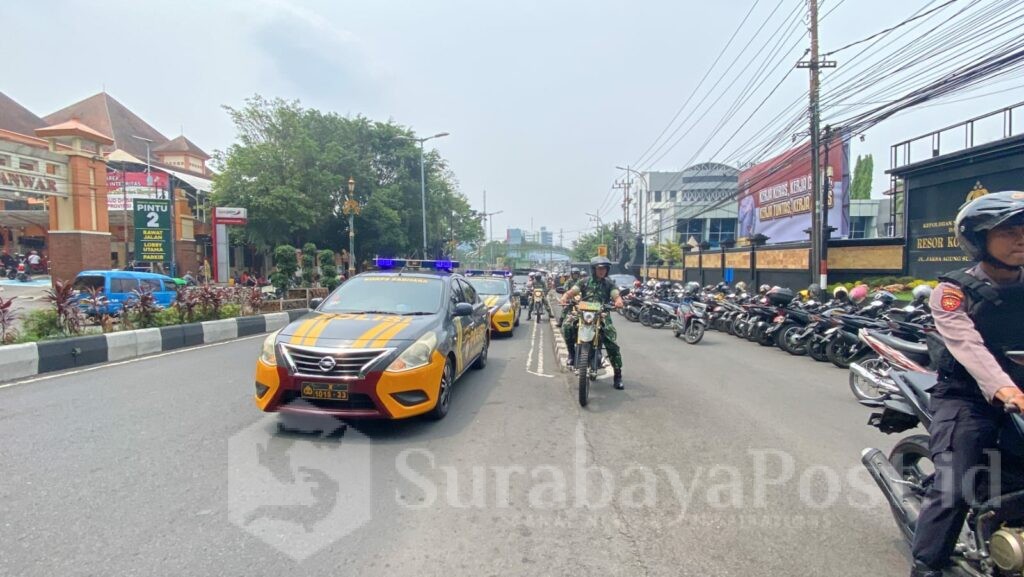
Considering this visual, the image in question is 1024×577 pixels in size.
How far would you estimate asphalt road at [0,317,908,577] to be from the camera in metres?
2.96

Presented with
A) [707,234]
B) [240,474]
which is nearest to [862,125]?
[240,474]

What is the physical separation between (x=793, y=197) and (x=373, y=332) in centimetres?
2769

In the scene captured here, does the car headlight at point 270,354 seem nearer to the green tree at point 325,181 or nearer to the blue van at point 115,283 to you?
the blue van at point 115,283

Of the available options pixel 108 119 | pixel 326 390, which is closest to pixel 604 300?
pixel 326 390

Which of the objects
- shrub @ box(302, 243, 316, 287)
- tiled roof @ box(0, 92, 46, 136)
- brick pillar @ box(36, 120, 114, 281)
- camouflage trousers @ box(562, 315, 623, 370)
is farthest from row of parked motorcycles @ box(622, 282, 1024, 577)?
tiled roof @ box(0, 92, 46, 136)

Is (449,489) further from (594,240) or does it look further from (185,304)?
(594,240)

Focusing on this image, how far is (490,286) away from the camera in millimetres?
14391

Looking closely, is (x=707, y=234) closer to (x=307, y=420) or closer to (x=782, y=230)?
(x=782, y=230)

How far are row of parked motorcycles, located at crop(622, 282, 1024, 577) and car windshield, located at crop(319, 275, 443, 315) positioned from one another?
14.0 feet

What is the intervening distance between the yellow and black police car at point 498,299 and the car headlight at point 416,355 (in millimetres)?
6556

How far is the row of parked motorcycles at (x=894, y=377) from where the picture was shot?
2406mm

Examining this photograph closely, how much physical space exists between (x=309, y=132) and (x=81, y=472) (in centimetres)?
3449

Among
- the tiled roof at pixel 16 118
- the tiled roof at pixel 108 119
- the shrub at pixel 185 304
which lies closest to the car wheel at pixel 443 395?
the shrub at pixel 185 304

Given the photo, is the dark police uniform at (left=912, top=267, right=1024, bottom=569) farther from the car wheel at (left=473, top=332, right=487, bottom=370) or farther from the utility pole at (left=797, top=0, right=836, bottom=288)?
the utility pole at (left=797, top=0, right=836, bottom=288)
